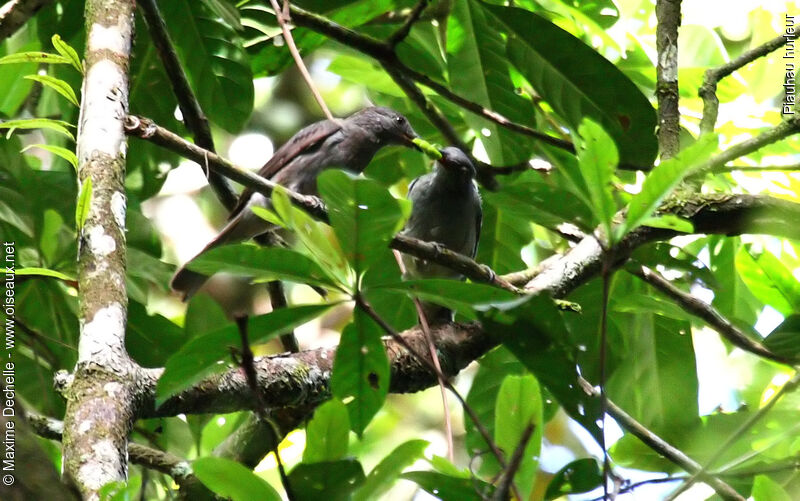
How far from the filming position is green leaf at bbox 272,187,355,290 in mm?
1580

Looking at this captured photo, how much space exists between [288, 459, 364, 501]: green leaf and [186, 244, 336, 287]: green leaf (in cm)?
34

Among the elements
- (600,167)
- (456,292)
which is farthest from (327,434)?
(600,167)

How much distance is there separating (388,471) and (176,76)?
207 cm

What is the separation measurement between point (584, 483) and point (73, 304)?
2218 millimetres

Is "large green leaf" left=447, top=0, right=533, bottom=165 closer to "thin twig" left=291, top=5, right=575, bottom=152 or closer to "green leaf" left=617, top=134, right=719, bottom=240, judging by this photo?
"thin twig" left=291, top=5, right=575, bottom=152

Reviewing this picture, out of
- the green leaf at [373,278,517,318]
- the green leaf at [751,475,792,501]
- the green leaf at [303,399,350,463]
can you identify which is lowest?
the green leaf at [751,475,792,501]

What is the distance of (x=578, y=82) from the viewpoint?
3266 millimetres

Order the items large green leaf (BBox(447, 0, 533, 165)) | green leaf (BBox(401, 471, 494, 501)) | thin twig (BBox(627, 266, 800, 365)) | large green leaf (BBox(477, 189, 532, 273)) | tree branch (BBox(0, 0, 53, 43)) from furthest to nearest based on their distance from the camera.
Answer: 1. large green leaf (BBox(477, 189, 532, 273))
2. large green leaf (BBox(447, 0, 533, 165))
3. tree branch (BBox(0, 0, 53, 43))
4. thin twig (BBox(627, 266, 800, 365))
5. green leaf (BBox(401, 471, 494, 501))

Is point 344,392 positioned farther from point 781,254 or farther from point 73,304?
point 781,254

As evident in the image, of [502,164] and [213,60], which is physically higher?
[213,60]

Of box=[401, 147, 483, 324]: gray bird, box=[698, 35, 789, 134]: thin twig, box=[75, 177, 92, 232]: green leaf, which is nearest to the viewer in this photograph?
box=[75, 177, 92, 232]: green leaf

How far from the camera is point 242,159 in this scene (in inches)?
278

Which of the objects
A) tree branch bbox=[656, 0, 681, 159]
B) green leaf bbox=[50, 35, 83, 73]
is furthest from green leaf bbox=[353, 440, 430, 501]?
tree branch bbox=[656, 0, 681, 159]

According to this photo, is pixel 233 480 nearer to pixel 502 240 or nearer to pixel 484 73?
pixel 484 73
